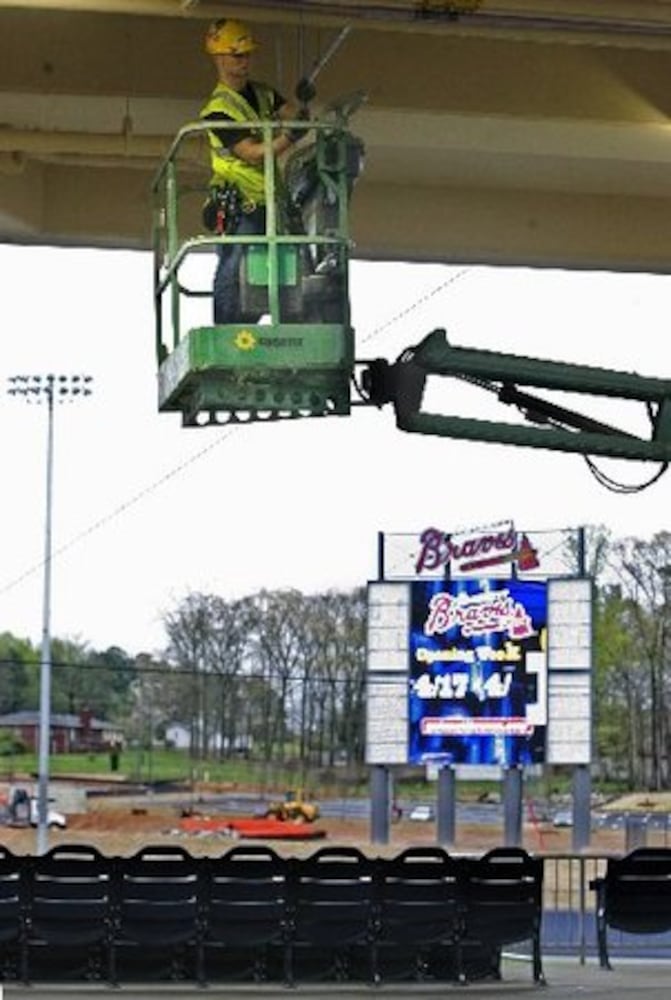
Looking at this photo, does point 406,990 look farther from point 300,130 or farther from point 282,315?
point 300,130

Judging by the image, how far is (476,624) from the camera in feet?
151

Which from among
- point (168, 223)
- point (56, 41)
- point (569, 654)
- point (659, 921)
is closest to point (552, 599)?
point (569, 654)

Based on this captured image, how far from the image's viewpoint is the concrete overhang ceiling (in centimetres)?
1748

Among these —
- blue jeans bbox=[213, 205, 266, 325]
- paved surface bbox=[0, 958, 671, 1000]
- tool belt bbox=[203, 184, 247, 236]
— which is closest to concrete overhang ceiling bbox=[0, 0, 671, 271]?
tool belt bbox=[203, 184, 247, 236]

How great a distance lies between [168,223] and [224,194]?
345 millimetres

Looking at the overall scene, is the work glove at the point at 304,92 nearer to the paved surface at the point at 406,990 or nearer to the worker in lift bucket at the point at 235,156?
the worker in lift bucket at the point at 235,156

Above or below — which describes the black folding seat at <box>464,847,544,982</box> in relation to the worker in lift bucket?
below

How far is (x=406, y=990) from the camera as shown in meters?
20.0

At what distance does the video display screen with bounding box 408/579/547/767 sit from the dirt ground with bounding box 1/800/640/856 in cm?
1452

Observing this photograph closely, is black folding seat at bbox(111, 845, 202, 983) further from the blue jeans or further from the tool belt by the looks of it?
the tool belt

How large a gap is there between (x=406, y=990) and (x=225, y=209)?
6881 millimetres

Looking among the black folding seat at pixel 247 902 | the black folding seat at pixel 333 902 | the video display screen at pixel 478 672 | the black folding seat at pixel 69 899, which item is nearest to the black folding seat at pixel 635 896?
the black folding seat at pixel 333 902

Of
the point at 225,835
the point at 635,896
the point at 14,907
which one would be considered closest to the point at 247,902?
the point at 14,907

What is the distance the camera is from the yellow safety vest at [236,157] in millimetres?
15117
